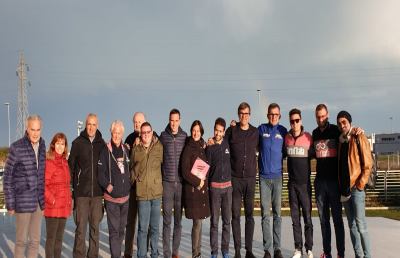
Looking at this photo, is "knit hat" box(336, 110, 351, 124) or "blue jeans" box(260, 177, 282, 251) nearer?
"knit hat" box(336, 110, 351, 124)

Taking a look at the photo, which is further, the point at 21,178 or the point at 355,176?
the point at 355,176

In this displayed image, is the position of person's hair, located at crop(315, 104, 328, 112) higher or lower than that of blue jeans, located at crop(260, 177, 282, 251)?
higher

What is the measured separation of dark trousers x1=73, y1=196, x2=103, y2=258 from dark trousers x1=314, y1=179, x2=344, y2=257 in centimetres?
281

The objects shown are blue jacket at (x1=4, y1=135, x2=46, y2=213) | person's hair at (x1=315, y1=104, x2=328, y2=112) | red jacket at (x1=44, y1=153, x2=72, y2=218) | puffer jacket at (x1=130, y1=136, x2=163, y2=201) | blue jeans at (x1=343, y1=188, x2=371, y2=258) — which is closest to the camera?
blue jacket at (x1=4, y1=135, x2=46, y2=213)

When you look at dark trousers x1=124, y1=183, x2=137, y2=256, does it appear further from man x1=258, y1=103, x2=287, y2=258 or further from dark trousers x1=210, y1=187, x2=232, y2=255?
man x1=258, y1=103, x2=287, y2=258

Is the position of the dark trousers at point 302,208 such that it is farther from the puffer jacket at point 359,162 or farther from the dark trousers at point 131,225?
the dark trousers at point 131,225

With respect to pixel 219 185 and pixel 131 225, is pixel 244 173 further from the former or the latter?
pixel 131 225

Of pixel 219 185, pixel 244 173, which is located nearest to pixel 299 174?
pixel 244 173

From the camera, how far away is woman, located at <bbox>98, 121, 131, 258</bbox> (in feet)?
17.1

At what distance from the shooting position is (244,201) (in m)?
5.78

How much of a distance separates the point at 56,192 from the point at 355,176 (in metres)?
3.55

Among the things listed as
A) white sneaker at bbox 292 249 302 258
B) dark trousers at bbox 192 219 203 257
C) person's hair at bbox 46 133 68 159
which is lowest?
white sneaker at bbox 292 249 302 258

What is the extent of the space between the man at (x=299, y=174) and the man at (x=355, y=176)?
472 mm

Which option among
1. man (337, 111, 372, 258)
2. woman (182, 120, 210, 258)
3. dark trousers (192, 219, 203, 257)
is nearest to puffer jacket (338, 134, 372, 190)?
man (337, 111, 372, 258)
